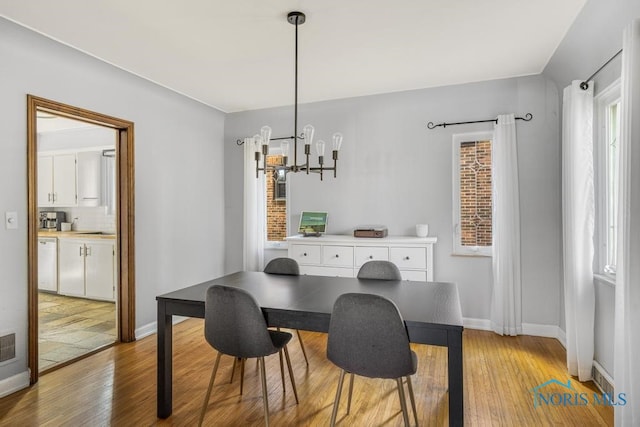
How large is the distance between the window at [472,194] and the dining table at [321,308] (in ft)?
5.43

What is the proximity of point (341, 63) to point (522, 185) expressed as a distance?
2.14 meters

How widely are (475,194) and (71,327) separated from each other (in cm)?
456

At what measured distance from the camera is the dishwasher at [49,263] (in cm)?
525

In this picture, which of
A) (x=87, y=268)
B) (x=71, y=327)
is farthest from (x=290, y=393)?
(x=87, y=268)

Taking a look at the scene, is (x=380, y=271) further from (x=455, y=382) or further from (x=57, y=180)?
(x=57, y=180)

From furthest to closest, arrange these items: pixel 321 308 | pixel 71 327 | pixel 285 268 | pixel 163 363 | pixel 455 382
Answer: pixel 71 327, pixel 285 268, pixel 163 363, pixel 321 308, pixel 455 382

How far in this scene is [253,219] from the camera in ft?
15.4

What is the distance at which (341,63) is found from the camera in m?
3.32

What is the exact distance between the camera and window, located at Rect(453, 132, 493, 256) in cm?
391

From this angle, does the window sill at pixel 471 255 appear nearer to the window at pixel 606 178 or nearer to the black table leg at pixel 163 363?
the window at pixel 606 178

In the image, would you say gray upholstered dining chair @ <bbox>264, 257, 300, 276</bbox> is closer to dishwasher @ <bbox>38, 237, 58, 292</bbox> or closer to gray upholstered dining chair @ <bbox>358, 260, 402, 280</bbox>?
gray upholstered dining chair @ <bbox>358, 260, 402, 280</bbox>

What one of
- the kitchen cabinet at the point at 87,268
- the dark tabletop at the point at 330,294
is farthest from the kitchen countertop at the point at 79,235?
the dark tabletop at the point at 330,294

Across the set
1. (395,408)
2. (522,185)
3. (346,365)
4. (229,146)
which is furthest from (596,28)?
(229,146)

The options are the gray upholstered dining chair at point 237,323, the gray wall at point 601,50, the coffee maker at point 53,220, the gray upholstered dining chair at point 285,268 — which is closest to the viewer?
the gray upholstered dining chair at point 237,323
